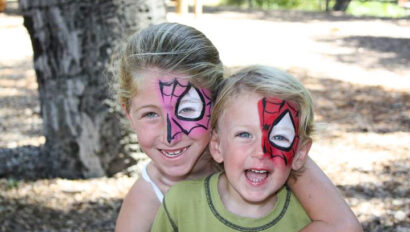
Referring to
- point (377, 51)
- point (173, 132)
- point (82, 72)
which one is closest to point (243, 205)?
point (173, 132)

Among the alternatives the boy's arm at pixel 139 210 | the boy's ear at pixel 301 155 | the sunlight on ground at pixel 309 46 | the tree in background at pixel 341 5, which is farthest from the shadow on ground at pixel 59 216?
the tree in background at pixel 341 5

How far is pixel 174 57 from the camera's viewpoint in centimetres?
212

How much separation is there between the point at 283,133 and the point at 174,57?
0.49m

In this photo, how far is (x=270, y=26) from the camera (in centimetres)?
1112

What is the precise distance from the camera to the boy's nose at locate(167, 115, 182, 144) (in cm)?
212

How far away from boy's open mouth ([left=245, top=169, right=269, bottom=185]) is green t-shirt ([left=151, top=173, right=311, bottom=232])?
156 millimetres

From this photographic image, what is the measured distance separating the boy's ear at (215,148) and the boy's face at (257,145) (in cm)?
8

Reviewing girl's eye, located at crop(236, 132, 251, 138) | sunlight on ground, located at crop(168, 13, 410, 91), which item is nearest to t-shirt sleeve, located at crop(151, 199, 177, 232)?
girl's eye, located at crop(236, 132, 251, 138)

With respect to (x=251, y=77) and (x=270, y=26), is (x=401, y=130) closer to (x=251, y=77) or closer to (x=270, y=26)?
(x=251, y=77)

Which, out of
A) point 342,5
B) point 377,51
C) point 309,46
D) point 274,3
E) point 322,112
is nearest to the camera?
point 322,112

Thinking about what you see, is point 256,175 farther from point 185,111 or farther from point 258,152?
point 185,111

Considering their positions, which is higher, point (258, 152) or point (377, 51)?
point (258, 152)

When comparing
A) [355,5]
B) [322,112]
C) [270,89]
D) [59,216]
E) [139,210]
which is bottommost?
[355,5]

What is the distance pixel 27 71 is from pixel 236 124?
6.56 meters
